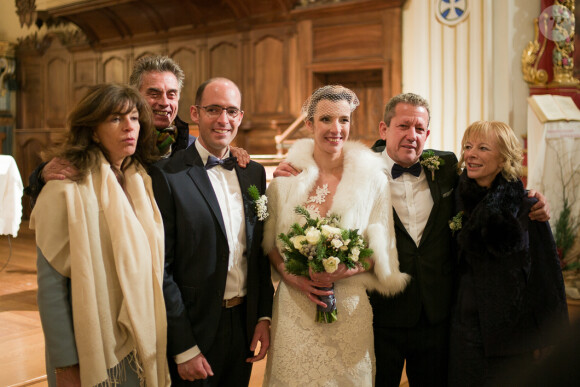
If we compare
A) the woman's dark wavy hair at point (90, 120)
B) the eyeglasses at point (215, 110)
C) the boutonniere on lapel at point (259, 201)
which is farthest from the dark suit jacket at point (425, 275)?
the woman's dark wavy hair at point (90, 120)

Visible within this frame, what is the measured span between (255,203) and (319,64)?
5.74 m

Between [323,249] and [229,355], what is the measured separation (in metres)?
0.59

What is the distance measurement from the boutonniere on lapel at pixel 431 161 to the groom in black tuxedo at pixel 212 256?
81cm

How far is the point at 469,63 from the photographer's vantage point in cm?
682

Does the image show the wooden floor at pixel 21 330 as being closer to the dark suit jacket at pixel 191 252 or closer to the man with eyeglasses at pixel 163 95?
the dark suit jacket at pixel 191 252

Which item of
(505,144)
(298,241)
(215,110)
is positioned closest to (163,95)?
(215,110)

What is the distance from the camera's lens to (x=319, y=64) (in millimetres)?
7746

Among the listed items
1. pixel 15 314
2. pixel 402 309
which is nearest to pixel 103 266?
pixel 402 309

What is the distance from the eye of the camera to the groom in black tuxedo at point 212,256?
2172mm

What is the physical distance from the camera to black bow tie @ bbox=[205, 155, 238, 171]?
2309 mm

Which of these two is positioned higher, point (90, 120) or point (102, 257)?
point (90, 120)

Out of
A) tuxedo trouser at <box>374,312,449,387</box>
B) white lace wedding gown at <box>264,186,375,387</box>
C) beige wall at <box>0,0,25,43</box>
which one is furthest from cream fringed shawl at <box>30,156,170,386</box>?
beige wall at <box>0,0,25,43</box>

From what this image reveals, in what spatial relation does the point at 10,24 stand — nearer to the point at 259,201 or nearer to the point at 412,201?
the point at 259,201

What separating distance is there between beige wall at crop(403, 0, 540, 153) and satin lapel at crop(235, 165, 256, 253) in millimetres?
5061
